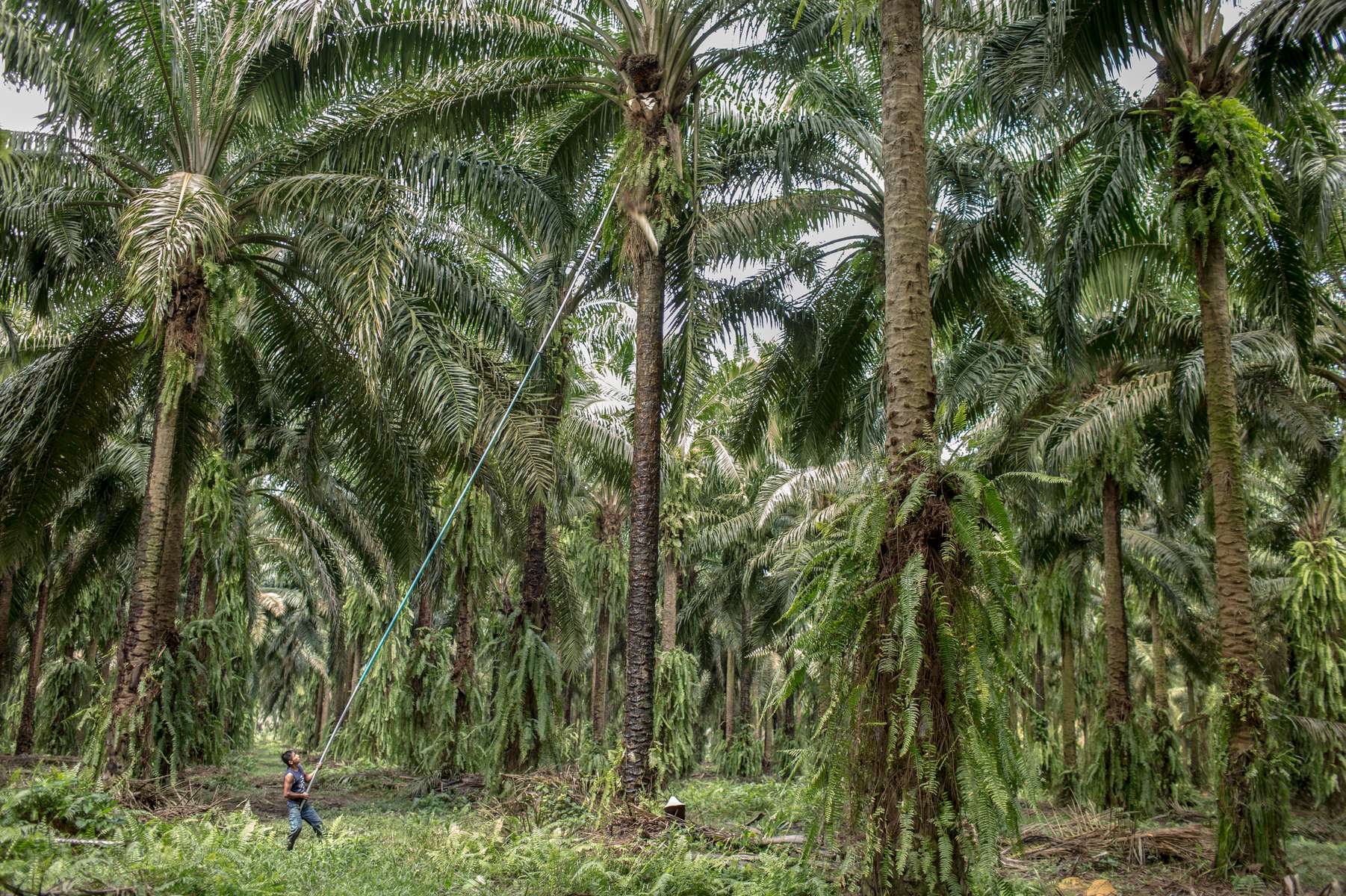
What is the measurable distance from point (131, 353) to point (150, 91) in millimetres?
3051

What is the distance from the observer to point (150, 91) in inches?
475

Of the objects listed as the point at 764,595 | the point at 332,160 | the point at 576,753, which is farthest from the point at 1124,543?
the point at 332,160

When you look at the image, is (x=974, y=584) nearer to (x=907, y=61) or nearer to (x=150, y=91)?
(x=907, y=61)

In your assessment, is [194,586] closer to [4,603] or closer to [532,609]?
[4,603]

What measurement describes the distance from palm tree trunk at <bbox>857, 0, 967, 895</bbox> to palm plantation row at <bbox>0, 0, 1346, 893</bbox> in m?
0.03

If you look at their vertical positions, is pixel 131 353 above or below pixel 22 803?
above

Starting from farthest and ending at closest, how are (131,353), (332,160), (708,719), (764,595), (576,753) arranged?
(708,719) < (764,595) < (576,753) < (131,353) < (332,160)

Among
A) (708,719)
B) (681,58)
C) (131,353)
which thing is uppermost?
(681,58)

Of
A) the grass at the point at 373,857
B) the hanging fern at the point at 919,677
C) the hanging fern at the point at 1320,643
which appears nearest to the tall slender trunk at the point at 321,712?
the grass at the point at 373,857

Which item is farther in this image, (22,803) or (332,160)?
(332,160)

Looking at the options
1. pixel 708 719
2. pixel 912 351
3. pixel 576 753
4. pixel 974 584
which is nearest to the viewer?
pixel 974 584

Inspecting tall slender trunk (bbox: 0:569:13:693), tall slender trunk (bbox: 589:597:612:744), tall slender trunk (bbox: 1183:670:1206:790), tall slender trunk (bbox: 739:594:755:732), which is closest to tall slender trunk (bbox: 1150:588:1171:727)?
tall slender trunk (bbox: 1183:670:1206:790)

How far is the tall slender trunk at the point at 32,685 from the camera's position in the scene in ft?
66.0

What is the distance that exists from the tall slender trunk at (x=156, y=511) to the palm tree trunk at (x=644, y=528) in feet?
14.7
